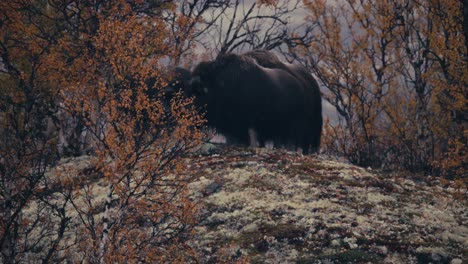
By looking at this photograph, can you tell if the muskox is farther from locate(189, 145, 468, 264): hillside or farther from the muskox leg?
locate(189, 145, 468, 264): hillside

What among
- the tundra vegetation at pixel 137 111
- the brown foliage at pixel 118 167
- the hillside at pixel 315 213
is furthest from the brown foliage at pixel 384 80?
the brown foliage at pixel 118 167

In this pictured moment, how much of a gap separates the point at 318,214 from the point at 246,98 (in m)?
8.25

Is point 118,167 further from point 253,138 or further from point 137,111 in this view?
point 253,138

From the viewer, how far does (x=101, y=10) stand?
2638 centimetres

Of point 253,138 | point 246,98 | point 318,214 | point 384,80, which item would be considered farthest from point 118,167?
point 384,80

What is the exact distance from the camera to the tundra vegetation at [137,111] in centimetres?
1398

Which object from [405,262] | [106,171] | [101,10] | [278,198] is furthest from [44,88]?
[405,262]

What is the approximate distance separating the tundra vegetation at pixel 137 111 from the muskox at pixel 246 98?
105 cm

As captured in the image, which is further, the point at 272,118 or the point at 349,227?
the point at 272,118

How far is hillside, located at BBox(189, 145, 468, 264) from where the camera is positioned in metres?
16.3

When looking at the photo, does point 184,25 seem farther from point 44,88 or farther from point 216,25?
point 44,88

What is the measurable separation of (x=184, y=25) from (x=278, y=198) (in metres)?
14.3

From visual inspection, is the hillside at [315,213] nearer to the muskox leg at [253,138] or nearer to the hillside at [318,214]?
the hillside at [318,214]

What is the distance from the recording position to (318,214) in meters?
18.3
